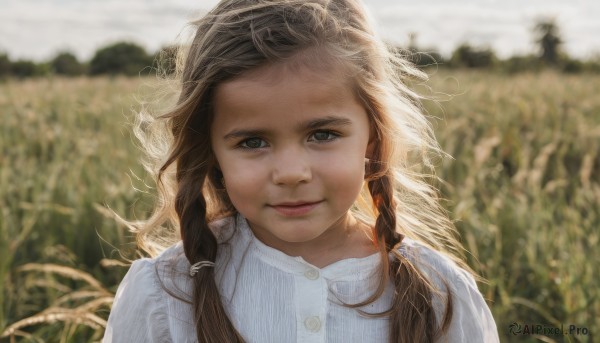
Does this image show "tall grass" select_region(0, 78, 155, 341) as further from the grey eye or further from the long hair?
the grey eye

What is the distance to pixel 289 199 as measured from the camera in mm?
1426

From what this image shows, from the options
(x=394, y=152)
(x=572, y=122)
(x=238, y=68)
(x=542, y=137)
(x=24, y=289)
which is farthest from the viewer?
(x=572, y=122)

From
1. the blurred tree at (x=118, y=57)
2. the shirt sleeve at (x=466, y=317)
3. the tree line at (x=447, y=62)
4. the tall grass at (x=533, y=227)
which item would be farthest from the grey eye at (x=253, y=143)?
the blurred tree at (x=118, y=57)

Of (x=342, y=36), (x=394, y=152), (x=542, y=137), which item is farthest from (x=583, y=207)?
(x=342, y=36)

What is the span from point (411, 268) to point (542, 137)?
142 inches

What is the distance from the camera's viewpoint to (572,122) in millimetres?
5387

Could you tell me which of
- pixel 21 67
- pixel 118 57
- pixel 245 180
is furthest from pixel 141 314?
pixel 118 57

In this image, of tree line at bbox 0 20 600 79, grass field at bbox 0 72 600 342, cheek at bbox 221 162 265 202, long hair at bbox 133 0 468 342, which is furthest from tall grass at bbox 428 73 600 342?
tree line at bbox 0 20 600 79

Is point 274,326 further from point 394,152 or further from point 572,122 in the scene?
point 572,122

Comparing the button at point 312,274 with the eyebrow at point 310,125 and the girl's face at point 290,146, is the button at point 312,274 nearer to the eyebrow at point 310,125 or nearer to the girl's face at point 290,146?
the girl's face at point 290,146

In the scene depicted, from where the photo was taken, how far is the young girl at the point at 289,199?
1443 mm

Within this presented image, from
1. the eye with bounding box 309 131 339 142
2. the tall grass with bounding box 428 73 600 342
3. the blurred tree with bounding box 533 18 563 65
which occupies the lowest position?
the blurred tree with bounding box 533 18 563 65

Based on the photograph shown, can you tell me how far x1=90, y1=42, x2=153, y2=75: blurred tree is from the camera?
34250mm

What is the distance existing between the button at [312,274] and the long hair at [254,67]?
135 millimetres
